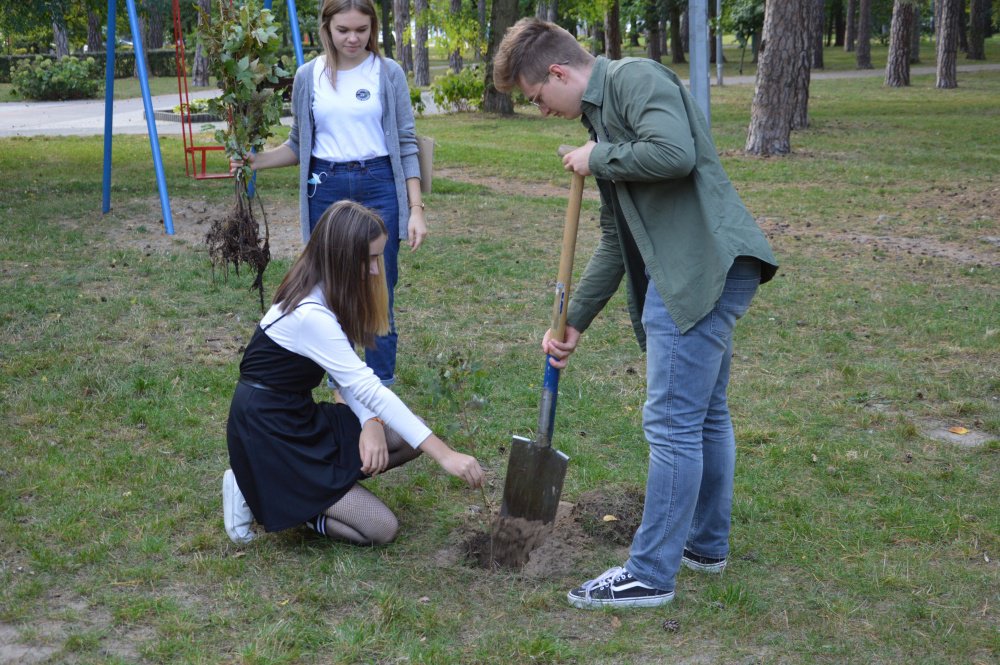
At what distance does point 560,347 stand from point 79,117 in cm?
1997

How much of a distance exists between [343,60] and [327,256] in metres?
1.56

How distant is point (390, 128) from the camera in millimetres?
4645

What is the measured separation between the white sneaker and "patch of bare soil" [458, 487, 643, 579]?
0.69m

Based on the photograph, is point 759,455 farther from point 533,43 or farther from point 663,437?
point 533,43

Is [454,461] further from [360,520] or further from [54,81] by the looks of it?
[54,81]

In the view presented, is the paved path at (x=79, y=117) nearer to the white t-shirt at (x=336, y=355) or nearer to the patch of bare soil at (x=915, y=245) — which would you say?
the patch of bare soil at (x=915, y=245)

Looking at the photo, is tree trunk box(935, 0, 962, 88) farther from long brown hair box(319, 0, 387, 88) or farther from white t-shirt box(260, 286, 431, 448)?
white t-shirt box(260, 286, 431, 448)

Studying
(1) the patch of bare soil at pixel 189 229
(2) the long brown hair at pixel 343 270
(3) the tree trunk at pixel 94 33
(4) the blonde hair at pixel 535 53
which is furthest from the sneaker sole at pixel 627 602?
(3) the tree trunk at pixel 94 33

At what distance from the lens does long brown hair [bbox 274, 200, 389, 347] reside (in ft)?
10.9

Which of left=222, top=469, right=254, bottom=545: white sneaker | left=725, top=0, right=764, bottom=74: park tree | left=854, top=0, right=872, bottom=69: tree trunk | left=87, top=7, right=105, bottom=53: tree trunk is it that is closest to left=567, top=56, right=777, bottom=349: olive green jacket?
left=222, top=469, right=254, bottom=545: white sneaker

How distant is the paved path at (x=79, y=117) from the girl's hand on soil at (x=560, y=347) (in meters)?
13.4

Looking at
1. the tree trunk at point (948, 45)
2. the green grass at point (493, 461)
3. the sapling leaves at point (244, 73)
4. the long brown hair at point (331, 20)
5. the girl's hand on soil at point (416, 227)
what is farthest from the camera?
the tree trunk at point (948, 45)

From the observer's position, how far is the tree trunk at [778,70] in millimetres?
12930

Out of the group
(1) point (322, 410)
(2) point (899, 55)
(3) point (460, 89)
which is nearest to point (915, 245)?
(1) point (322, 410)
